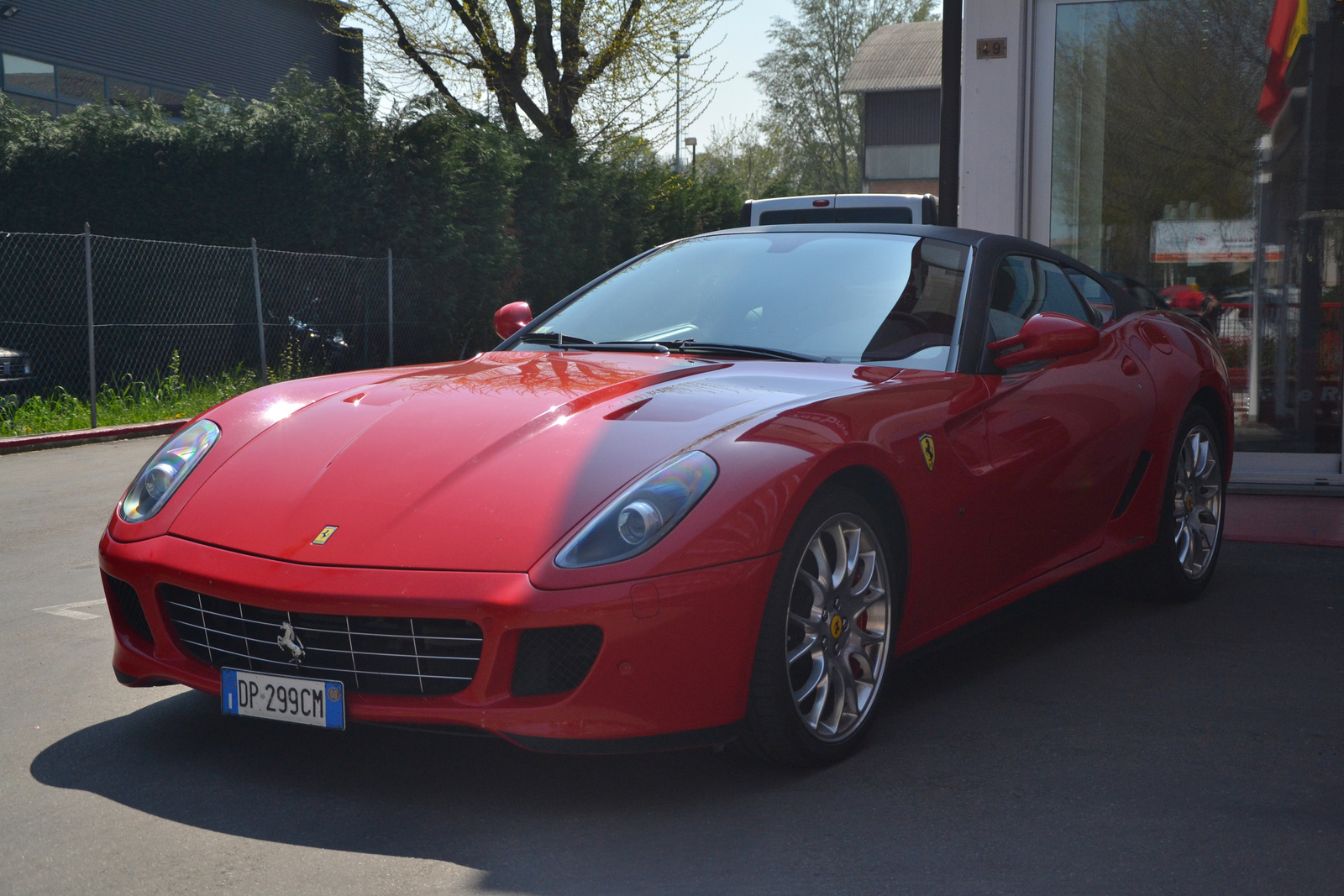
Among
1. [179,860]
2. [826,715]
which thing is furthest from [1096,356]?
[179,860]

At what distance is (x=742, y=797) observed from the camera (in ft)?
10.3

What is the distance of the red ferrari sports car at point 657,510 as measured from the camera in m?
2.89

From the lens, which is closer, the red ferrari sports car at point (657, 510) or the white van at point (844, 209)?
the red ferrari sports car at point (657, 510)

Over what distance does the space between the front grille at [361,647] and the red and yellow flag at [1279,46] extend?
24.3 ft

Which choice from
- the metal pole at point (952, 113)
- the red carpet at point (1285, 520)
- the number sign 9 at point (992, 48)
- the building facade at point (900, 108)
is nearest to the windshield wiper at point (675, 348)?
the red carpet at point (1285, 520)

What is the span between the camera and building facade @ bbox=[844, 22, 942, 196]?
171 feet

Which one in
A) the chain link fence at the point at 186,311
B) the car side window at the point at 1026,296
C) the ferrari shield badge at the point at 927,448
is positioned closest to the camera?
the ferrari shield badge at the point at 927,448

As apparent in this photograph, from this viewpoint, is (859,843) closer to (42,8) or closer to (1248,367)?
(1248,367)

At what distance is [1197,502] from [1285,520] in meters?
2.34

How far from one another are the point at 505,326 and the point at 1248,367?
556 centimetres

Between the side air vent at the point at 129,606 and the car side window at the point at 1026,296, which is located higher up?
the car side window at the point at 1026,296

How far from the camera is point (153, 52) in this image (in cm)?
2752

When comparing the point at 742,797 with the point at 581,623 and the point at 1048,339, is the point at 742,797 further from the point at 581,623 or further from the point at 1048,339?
the point at 1048,339

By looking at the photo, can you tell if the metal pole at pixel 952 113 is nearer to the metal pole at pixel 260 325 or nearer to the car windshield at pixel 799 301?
the car windshield at pixel 799 301
